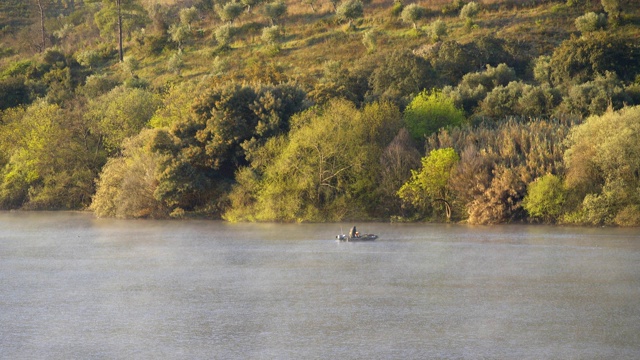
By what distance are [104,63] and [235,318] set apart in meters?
78.8

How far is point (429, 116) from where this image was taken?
200 ft

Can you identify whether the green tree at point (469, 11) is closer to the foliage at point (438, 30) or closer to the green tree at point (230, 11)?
the foliage at point (438, 30)

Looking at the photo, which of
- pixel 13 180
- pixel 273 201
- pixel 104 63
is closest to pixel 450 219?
pixel 273 201

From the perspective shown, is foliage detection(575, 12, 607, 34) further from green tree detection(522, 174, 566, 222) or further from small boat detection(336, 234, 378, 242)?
small boat detection(336, 234, 378, 242)

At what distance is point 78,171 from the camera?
69062 millimetres

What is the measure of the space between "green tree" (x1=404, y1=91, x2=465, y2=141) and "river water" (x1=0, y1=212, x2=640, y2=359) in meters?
11.1

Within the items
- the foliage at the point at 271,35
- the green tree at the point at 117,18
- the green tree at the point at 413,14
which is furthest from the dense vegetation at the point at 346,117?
the green tree at the point at 117,18

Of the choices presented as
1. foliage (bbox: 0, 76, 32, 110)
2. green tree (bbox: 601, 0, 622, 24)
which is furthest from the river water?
green tree (bbox: 601, 0, 622, 24)

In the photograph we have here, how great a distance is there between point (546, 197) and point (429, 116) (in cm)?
1388

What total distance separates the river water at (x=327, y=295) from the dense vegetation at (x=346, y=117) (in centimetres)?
432

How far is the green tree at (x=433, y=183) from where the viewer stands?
53.2m

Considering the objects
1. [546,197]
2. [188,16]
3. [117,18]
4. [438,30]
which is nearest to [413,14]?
[438,30]

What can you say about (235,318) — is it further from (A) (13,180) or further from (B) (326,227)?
(A) (13,180)

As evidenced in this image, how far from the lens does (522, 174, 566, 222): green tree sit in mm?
49031
